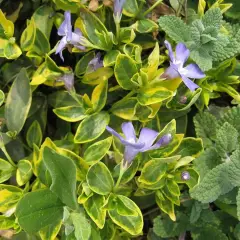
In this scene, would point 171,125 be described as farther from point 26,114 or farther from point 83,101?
point 26,114

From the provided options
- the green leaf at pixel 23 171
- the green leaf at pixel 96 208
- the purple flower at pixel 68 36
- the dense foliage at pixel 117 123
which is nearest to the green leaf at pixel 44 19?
the dense foliage at pixel 117 123

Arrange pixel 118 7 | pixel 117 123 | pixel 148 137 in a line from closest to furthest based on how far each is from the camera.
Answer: pixel 148 137
pixel 118 7
pixel 117 123

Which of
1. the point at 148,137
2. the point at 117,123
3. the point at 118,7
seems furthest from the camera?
the point at 117,123

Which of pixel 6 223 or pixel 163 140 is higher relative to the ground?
pixel 163 140

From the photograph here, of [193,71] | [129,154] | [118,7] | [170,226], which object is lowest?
[170,226]

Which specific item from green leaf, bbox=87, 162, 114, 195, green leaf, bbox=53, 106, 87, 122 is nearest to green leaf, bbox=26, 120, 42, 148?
green leaf, bbox=53, 106, 87, 122

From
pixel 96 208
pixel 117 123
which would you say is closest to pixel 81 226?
pixel 96 208

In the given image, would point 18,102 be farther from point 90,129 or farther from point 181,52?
point 181,52
